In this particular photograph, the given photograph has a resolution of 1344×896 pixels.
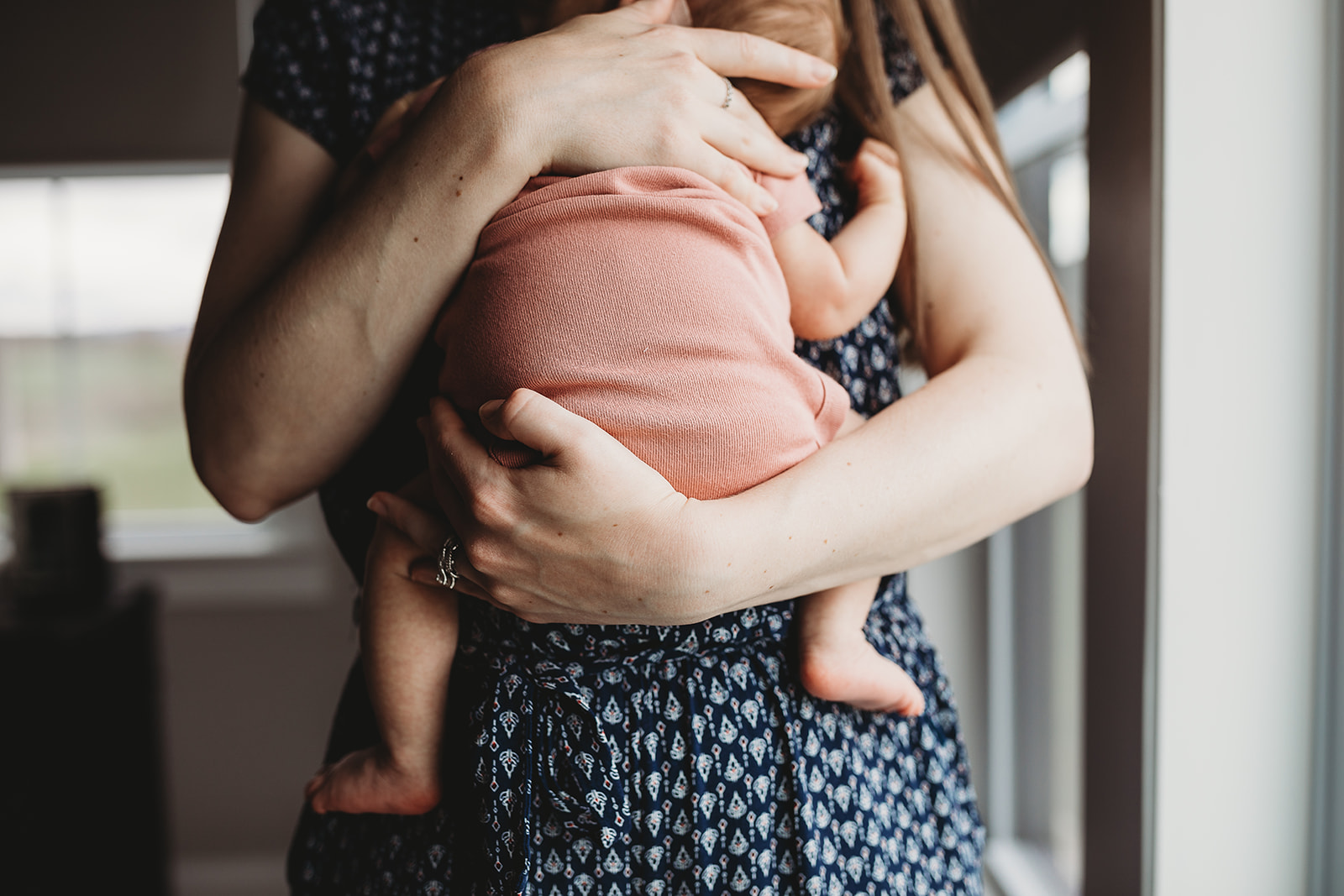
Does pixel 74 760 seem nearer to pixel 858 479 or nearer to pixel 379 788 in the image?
pixel 379 788

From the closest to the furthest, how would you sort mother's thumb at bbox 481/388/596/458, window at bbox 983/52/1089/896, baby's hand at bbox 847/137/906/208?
mother's thumb at bbox 481/388/596/458 < baby's hand at bbox 847/137/906/208 < window at bbox 983/52/1089/896

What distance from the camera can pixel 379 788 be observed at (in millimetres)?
670

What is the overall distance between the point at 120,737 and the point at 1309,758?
2931 mm

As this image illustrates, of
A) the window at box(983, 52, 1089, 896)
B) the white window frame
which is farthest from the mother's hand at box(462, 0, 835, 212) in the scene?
the window at box(983, 52, 1089, 896)

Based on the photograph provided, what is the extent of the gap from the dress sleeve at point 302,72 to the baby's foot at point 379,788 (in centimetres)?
52

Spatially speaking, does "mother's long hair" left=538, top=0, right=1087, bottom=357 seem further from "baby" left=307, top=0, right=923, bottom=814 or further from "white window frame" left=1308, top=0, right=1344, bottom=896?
"white window frame" left=1308, top=0, right=1344, bottom=896

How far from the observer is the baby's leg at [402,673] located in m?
0.65

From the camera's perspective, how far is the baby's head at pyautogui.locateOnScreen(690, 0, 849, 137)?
717 mm

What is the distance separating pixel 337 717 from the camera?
802 mm

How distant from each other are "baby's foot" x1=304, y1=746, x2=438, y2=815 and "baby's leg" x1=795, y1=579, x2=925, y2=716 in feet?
1.04

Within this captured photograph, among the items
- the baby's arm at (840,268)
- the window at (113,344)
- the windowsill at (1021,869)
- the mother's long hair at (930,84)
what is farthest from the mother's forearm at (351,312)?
the window at (113,344)

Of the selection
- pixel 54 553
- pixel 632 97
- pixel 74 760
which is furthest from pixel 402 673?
pixel 54 553

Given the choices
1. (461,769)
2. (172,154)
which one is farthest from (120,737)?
(461,769)

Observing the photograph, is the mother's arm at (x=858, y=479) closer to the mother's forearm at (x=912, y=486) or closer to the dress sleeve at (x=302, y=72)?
the mother's forearm at (x=912, y=486)
